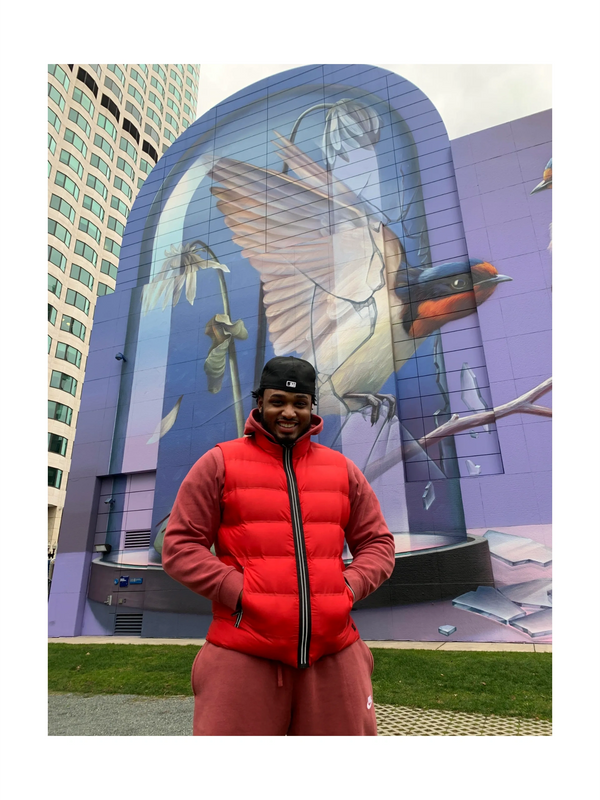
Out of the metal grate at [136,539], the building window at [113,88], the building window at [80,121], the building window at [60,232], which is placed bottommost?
the metal grate at [136,539]

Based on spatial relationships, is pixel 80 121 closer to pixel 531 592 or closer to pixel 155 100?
pixel 155 100

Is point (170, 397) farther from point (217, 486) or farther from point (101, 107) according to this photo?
point (101, 107)

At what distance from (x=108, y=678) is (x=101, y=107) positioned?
42.9 metres

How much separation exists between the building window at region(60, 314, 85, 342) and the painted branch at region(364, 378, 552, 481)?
3099 centimetres

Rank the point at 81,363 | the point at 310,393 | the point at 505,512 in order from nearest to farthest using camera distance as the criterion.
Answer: the point at 310,393 → the point at 505,512 → the point at 81,363

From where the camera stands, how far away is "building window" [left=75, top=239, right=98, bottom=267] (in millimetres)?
36250

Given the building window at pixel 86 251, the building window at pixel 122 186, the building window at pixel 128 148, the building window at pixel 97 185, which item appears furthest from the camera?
the building window at pixel 128 148

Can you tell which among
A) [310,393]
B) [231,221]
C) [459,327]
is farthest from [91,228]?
[310,393]

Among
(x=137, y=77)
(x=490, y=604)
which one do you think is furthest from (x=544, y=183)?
(x=137, y=77)

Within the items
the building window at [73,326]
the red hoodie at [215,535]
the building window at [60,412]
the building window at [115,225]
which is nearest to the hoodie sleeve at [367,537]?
the red hoodie at [215,535]

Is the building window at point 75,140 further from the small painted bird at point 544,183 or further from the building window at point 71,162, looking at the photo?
the small painted bird at point 544,183

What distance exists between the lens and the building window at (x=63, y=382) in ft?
106

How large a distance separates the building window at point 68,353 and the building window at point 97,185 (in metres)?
13.1

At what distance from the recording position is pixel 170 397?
501 inches
